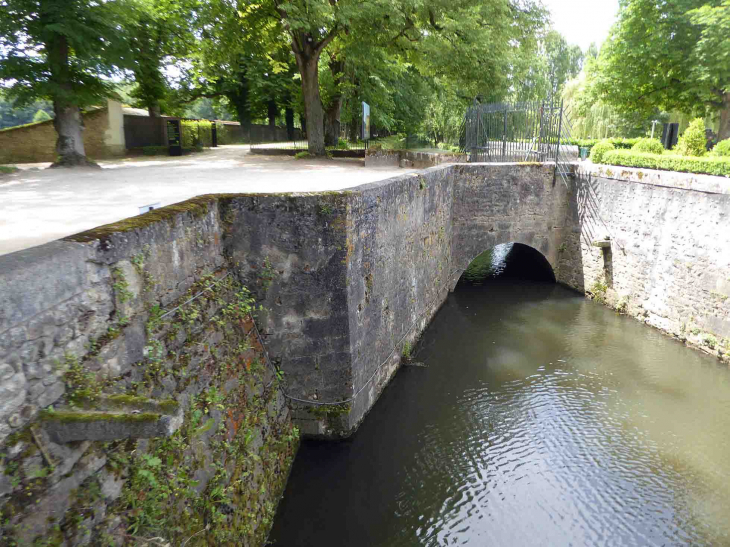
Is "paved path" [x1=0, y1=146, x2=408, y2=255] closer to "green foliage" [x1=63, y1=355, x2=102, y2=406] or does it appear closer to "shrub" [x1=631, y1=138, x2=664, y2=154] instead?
"green foliage" [x1=63, y1=355, x2=102, y2=406]

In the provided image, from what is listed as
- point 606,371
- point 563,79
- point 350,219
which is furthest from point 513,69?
point 563,79

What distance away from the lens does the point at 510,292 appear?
45.1 ft

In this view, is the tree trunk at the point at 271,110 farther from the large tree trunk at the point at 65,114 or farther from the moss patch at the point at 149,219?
the moss patch at the point at 149,219

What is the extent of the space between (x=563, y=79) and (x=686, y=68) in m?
30.7

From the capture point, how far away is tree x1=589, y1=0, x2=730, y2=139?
16.4m

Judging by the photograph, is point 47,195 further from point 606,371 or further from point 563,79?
point 563,79

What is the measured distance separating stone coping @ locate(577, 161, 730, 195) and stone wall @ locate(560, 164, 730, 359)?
2cm

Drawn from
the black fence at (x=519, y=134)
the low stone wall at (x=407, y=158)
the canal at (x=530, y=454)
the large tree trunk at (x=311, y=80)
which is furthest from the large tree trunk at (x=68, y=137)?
the black fence at (x=519, y=134)

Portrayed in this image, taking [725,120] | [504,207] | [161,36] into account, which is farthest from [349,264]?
[725,120]

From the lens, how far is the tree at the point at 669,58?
53.9 feet

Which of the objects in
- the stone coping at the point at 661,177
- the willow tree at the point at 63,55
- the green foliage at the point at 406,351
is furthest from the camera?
the willow tree at the point at 63,55

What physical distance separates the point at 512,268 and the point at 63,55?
1370 centimetres

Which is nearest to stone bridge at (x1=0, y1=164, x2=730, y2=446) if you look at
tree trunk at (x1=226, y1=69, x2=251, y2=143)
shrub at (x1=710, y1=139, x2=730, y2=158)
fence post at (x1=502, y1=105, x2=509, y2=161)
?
fence post at (x1=502, y1=105, x2=509, y2=161)

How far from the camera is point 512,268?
15.9 meters
